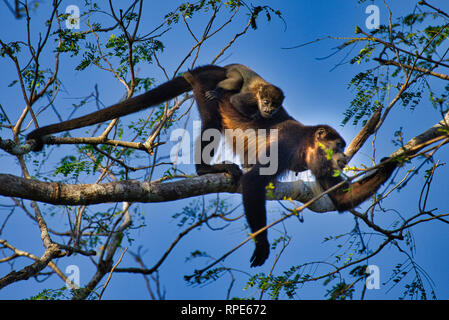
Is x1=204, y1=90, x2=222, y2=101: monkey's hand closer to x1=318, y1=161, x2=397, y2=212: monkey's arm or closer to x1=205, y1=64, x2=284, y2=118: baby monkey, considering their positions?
x1=205, y1=64, x2=284, y2=118: baby monkey

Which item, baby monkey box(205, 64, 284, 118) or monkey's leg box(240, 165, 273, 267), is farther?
Answer: baby monkey box(205, 64, 284, 118)

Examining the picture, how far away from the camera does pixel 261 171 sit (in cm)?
472

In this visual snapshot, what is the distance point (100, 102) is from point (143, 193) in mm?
2060

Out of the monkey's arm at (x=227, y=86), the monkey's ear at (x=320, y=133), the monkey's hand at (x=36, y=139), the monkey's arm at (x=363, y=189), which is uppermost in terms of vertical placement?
the monkey's arm at (x=227, y=86)

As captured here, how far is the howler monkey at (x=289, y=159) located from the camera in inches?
172

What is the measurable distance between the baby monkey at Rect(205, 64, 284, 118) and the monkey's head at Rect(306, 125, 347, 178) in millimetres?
639

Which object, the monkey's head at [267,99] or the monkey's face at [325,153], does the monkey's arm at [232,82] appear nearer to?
the monkey's head at [267,99]

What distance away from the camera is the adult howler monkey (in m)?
4.52

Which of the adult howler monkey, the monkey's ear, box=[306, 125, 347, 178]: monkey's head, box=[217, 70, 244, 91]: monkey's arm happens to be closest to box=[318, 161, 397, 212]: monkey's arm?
the adult howler monkey

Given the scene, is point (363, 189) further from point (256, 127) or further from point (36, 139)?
point (36, 139)

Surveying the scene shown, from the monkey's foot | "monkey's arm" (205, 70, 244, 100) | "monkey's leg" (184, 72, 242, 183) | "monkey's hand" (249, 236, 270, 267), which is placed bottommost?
"monkey's hand" (249, 236, 270, 267)

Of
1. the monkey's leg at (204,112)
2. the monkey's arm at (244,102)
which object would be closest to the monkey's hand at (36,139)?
the monkey's leg at (204,112)

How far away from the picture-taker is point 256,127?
550 cm
